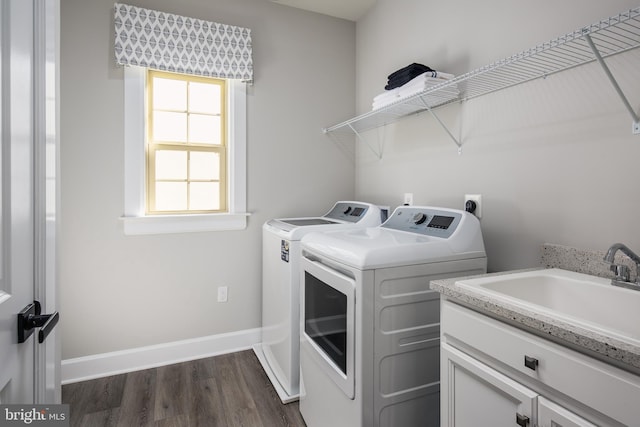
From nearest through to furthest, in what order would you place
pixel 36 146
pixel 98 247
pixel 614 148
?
pixel 36 146 < pixel 614 148 < pixel 98 247

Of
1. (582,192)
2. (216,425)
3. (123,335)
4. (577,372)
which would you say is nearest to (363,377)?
(577,372)

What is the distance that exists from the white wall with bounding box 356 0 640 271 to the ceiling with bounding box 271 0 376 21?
375 mm

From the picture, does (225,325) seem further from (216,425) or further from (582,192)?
(582,192)

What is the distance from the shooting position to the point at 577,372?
780mm

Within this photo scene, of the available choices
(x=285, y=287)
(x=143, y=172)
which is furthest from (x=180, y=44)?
(x=285, y=287)

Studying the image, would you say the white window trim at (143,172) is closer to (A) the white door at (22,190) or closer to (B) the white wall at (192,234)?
(B) the white wall at (192,234)

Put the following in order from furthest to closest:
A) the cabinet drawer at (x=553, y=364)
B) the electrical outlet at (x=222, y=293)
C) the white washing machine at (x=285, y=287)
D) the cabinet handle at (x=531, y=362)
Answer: the electrical outlet at (x=222, y=293) < the white washing machine at (x=285, y=287) < the cabinet handle at (x=531, y=362) < the cabinet drawer at (x=553, y=364)

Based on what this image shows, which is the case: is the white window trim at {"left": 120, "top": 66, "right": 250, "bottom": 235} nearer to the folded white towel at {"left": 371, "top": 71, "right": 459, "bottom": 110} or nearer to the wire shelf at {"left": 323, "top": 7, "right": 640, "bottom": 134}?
the wire shelf at {"left": 323, "top": 7, "right": 640, "bottom": 134}

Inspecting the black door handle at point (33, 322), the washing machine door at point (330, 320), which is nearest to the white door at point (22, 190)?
the black door handle at point (33, 322)

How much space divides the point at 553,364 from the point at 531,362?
0.17 ft

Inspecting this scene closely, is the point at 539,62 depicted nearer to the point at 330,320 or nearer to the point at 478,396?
the point at 478,396

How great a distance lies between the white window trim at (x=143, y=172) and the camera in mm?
2281

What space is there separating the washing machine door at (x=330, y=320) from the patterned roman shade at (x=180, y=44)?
1569mm

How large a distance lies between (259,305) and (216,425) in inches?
38.7
